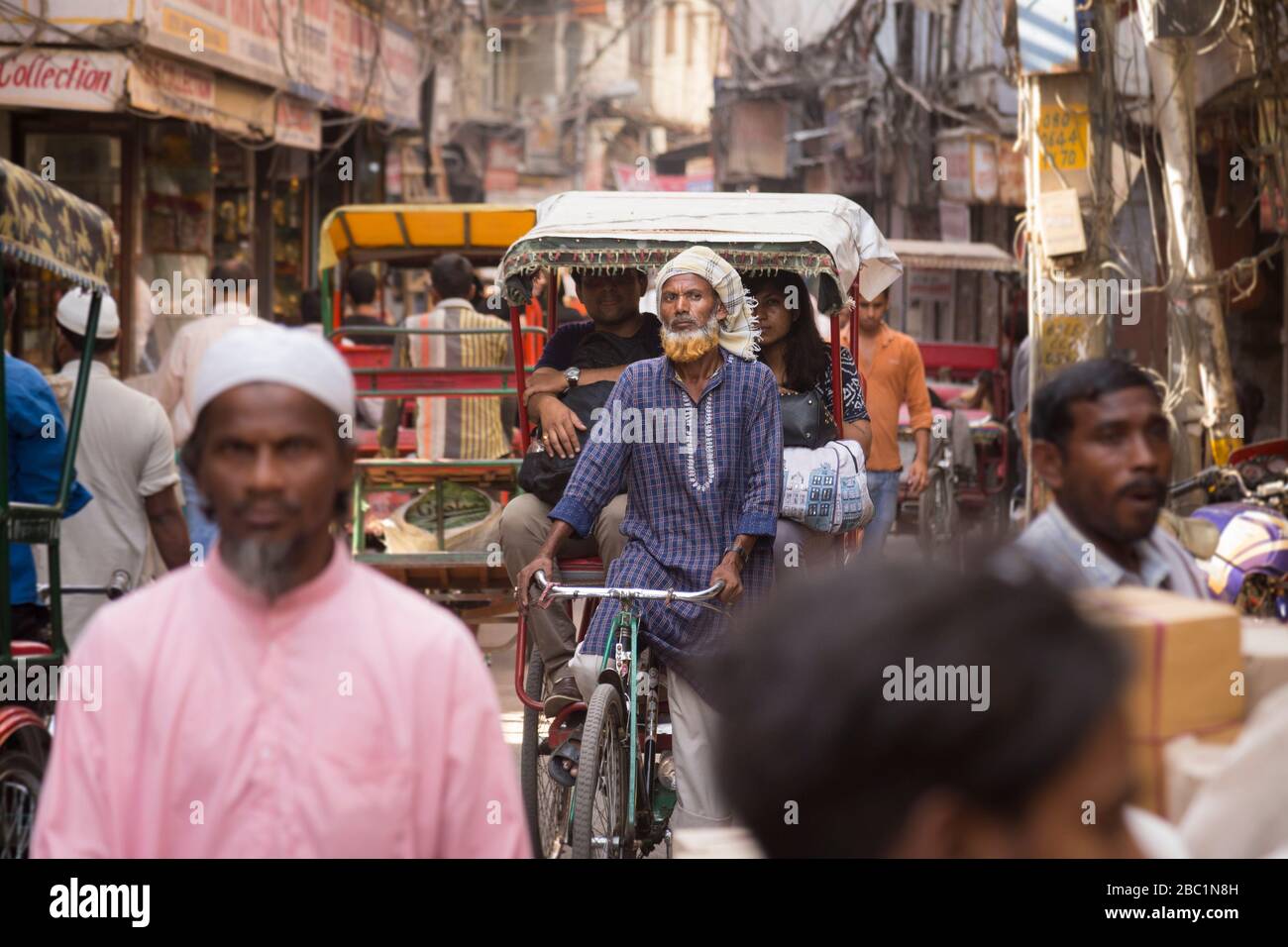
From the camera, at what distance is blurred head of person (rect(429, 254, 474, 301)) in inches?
396

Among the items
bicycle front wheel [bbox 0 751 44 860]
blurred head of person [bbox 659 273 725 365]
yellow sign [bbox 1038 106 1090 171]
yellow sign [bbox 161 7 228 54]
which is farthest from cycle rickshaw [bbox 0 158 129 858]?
yellow sign [bbox 161 7 228 54]

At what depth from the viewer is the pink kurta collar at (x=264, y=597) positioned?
2.56m

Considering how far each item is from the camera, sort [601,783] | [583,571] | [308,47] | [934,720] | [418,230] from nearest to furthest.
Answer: [934,720] < [601,783] < [583,571] < [418,230] < [308,47]

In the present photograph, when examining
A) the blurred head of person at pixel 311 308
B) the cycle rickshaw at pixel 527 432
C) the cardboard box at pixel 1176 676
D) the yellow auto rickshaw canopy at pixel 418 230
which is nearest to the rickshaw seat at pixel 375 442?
the yellow auto rickshaw canopy at pixel 418 230

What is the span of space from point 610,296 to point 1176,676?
14.6ft

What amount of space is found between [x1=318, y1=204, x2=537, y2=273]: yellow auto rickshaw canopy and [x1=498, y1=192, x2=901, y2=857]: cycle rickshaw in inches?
105

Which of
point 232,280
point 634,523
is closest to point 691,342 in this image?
point 634,523

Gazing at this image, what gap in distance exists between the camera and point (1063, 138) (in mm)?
10070

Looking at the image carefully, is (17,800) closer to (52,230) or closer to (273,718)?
(52,230)

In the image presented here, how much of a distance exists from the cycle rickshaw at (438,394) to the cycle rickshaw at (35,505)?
7.57 ft

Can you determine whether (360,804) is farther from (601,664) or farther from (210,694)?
(601,664)

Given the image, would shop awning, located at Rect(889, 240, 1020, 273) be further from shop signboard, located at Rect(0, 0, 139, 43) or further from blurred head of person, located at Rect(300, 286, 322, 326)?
shop signboard, located at Rect(0, 0, 139, 43)

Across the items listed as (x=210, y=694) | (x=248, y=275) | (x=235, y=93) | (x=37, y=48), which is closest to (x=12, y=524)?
(x=210, y=694)

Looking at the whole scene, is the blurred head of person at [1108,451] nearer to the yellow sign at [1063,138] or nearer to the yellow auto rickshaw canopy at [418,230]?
the yellow auto rickshaw canopy at [418,230]
